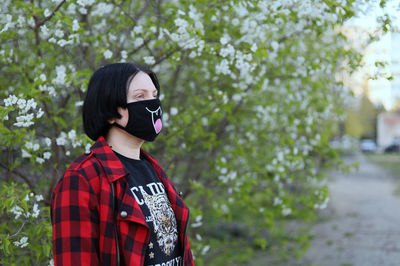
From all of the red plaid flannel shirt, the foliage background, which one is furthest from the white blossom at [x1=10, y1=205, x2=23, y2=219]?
the red plaid flannel shirt

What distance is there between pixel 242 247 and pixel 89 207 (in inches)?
252

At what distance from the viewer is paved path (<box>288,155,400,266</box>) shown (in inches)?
276

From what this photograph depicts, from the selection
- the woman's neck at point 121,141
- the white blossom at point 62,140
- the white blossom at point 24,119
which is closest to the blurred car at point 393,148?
the white blossom at point 62,140

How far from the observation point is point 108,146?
1.71 m

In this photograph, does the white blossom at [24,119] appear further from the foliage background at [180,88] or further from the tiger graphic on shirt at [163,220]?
the tiger graphic on shirt at [163,220]

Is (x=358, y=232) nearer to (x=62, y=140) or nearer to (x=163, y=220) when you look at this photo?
(x=62, y=140)

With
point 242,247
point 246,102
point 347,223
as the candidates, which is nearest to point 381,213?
point 347,223

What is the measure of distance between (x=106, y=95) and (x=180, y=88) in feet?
11.9

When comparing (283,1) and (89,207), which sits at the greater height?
(283,1)

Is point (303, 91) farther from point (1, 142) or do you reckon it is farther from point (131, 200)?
point (131, 200)

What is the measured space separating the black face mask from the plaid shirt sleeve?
1.14 feet

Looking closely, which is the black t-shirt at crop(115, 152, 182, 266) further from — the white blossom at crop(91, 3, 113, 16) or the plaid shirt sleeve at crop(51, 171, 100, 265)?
the white blossom at crop(91, 3, 113, 16)

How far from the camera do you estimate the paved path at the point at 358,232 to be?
23.0 ft

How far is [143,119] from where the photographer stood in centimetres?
178
